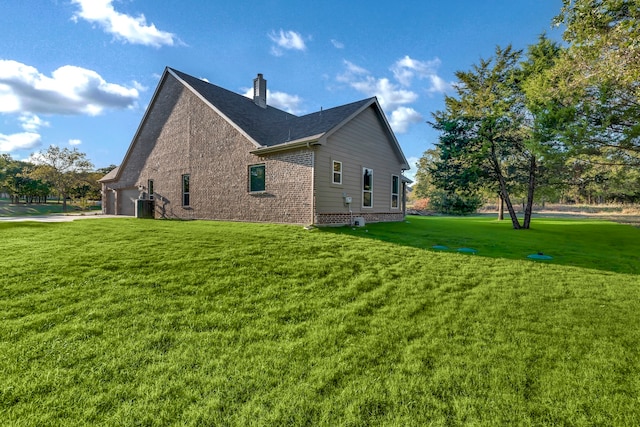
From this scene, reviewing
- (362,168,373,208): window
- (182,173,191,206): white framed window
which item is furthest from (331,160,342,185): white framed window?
(182,173,191,206): white framed window

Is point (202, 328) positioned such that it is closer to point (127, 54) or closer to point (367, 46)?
point (127, 54)

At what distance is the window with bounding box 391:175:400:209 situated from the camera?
15648 mm

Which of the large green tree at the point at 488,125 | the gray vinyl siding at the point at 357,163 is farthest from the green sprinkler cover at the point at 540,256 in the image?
the large green tree at the point at 488,125

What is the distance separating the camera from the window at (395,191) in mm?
15648

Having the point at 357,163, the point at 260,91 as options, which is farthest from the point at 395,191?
the point at 260,91

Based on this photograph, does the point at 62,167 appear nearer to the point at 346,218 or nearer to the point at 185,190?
the point at 185,190

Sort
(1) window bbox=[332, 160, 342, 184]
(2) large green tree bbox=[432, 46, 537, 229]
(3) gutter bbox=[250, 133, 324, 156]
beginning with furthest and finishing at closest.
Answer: (2) large green tree bbox=[432, 46, 537, 229] < (1) window bbox=[332, 160, 342, 184] < (3) gutter bbox=[250, 133, 324, 156]

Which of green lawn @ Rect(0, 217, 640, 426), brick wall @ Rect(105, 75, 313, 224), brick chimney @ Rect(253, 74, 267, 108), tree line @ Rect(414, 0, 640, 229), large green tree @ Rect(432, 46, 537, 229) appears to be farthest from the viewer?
brick chimney @ Rect(253, 74, 267, 108)

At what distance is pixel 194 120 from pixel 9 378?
14670 millimetres

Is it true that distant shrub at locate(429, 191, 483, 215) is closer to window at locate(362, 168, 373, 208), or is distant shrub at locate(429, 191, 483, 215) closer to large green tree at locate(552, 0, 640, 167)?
large green tree at locate(552, 0, 640, 167)

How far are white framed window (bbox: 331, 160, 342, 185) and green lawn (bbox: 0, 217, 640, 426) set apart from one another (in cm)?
587

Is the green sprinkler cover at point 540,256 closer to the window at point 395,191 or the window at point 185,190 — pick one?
the window at point 395,191

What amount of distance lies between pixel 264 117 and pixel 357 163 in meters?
6.67

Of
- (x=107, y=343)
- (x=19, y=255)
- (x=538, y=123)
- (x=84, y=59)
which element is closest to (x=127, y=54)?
(x=84, y=59)
